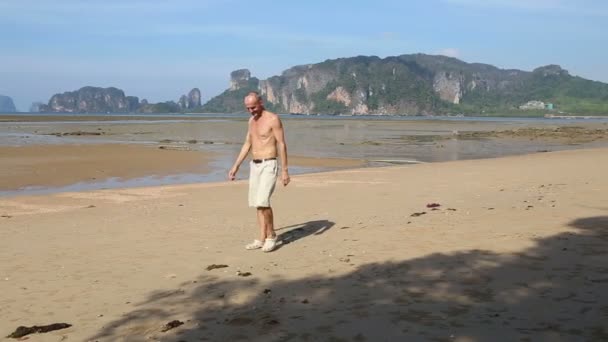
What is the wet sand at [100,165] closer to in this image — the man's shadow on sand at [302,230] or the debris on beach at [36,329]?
the man's shadow on sand at [302,230]

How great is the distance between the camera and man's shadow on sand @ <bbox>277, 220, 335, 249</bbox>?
7.50 metres

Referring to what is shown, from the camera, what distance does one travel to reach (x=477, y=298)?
4352mm

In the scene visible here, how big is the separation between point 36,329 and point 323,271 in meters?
2.63

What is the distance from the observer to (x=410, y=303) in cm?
430

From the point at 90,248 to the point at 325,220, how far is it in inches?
145

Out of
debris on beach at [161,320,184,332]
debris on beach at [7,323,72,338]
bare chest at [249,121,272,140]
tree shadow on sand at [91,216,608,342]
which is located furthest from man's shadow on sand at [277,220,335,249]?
debris on beach at [7,323,72,338]

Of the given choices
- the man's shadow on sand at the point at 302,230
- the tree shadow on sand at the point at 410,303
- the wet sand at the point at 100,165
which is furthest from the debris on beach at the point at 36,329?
the wet sand at the point at 100,165

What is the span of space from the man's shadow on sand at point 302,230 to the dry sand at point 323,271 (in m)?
0.05

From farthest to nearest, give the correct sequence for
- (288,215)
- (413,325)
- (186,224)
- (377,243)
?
(288,215) < (186,224) < (377,243) < (413,325)

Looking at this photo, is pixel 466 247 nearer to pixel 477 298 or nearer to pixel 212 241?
pixel 477 298

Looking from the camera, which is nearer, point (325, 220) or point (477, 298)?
point (477, 298)

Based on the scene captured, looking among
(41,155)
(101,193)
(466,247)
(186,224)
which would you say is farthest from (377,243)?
(41,155)

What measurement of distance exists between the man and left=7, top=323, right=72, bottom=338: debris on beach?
283 cm

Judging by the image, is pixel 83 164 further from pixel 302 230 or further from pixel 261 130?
pixel 261 130
